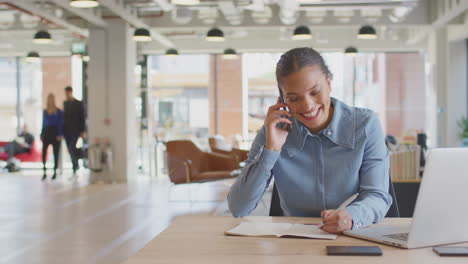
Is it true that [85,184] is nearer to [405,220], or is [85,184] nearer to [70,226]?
[70,226]

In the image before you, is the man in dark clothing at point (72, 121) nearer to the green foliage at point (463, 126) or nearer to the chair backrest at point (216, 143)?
the chair backrest at point (216, 143)

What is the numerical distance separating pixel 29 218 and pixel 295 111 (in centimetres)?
617

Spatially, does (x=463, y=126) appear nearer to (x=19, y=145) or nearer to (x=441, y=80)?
(x=441, y=80)

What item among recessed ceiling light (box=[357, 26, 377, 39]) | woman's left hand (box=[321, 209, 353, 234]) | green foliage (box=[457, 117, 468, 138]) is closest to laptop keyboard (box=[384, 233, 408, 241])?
woman's left hand (box=[321, 209, 353, 234])

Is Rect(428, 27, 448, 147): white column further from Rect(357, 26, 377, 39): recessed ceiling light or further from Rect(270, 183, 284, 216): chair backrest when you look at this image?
Rect(270, 183, 284, 216): chair backrest

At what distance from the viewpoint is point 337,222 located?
1879 millimetres

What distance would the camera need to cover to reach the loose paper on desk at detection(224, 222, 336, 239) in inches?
72.4

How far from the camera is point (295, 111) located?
7.08 ft

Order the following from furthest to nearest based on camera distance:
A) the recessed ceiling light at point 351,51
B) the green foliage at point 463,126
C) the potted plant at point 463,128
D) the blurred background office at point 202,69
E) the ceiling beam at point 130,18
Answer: the recessed ceiling light at point 351,51 < the green foliage at point 463,126 < the potted plant at point 463,128 < the blurred background office at point 202,69 < the ceiling beam at point 130,18

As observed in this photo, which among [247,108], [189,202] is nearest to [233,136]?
[247,108]

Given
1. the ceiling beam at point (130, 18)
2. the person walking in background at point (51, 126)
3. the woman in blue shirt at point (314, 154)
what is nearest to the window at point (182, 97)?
the ceiling beam at point (130, 18)

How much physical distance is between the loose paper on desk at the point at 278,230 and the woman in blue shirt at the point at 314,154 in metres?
0.21

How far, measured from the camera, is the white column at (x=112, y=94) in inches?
488

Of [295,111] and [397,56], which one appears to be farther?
[397,56]
